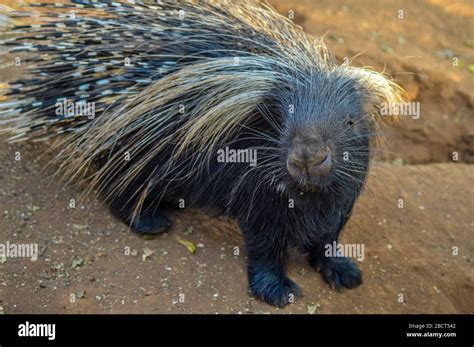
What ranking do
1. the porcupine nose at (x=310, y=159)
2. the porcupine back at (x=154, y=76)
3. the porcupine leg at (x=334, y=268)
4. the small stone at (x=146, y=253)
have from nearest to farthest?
the porcupine nose at (x=310, y=159)
the porcupine back at (x=154, y=76)
the small stone at (x=146, y=253)
the porcupine leg at (x=334, y=268)

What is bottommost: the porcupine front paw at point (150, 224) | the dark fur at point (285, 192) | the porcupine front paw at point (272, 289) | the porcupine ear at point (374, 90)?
the porcupine front paw at point (272, 289)

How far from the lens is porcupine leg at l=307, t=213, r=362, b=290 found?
3.91m

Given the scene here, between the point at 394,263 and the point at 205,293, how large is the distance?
138 centimetres

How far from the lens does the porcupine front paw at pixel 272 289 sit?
361cm

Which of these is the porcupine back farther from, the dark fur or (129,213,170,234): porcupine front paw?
(129,213,170,234): porcupine front paw

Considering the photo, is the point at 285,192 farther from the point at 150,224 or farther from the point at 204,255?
the point at 150,224

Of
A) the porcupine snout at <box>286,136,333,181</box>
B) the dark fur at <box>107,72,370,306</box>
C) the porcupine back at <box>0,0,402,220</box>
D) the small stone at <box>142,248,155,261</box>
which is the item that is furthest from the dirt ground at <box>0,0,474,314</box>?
the porcupine snout at <box>286,136,333,181</box>

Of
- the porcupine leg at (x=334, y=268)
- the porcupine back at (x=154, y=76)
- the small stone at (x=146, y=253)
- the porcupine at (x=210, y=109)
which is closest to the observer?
the porcupine at (x=210, y=109)

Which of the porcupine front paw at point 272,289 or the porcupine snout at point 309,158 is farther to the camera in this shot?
the porcupine front paw at point 272,289

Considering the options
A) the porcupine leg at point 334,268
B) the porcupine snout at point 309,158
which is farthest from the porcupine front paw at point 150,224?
the porcupine snout at point 309,158

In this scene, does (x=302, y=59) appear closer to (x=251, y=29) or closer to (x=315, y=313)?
(x=251, y=29)

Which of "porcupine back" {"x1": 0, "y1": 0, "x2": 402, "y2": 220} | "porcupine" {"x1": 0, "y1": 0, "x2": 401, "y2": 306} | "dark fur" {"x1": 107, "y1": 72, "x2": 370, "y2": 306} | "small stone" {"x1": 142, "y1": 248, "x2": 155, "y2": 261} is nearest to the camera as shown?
"dark fur" {"x1": 107, "y1": 72, "x2": 370, "y2": 306}

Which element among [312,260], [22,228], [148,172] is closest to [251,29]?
[148,172]

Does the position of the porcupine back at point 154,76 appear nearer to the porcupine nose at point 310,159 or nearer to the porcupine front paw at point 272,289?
the porcupine nose at point 310,159
